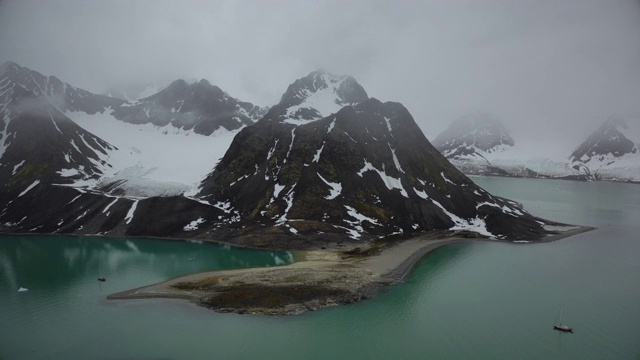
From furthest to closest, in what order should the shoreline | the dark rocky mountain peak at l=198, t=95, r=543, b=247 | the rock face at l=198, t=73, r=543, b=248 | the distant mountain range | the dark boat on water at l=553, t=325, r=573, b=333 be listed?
the distant mountain range → the rock face at l=198, t=73, r=543, b=248 → the dark rocky mountain peak at l=198, t=95, r=543, b=247 → the shoreline → the dark boat on water at l=553, t=325, r=573, b=333

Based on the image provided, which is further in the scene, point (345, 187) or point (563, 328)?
point (345, 187)

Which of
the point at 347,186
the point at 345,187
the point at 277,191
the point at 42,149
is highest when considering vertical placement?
the point at 42,149

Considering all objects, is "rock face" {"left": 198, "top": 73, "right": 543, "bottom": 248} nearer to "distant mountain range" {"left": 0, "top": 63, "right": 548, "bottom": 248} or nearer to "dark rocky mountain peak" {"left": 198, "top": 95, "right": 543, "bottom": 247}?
"dark rocky mountain peak" {"left": 198, "top": 95, "right": 543, "bottom": 247}

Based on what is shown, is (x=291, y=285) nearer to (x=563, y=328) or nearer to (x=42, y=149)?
(x=563, y=328)

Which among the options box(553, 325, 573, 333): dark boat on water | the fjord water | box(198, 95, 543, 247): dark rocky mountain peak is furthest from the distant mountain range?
box(553, 325, 573, 333): dark boat on water

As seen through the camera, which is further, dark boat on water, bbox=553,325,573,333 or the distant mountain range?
the distant mountain range

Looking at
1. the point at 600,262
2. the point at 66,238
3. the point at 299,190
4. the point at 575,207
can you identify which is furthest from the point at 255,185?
the point at 575,207

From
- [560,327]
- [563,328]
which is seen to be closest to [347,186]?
[560,327]
